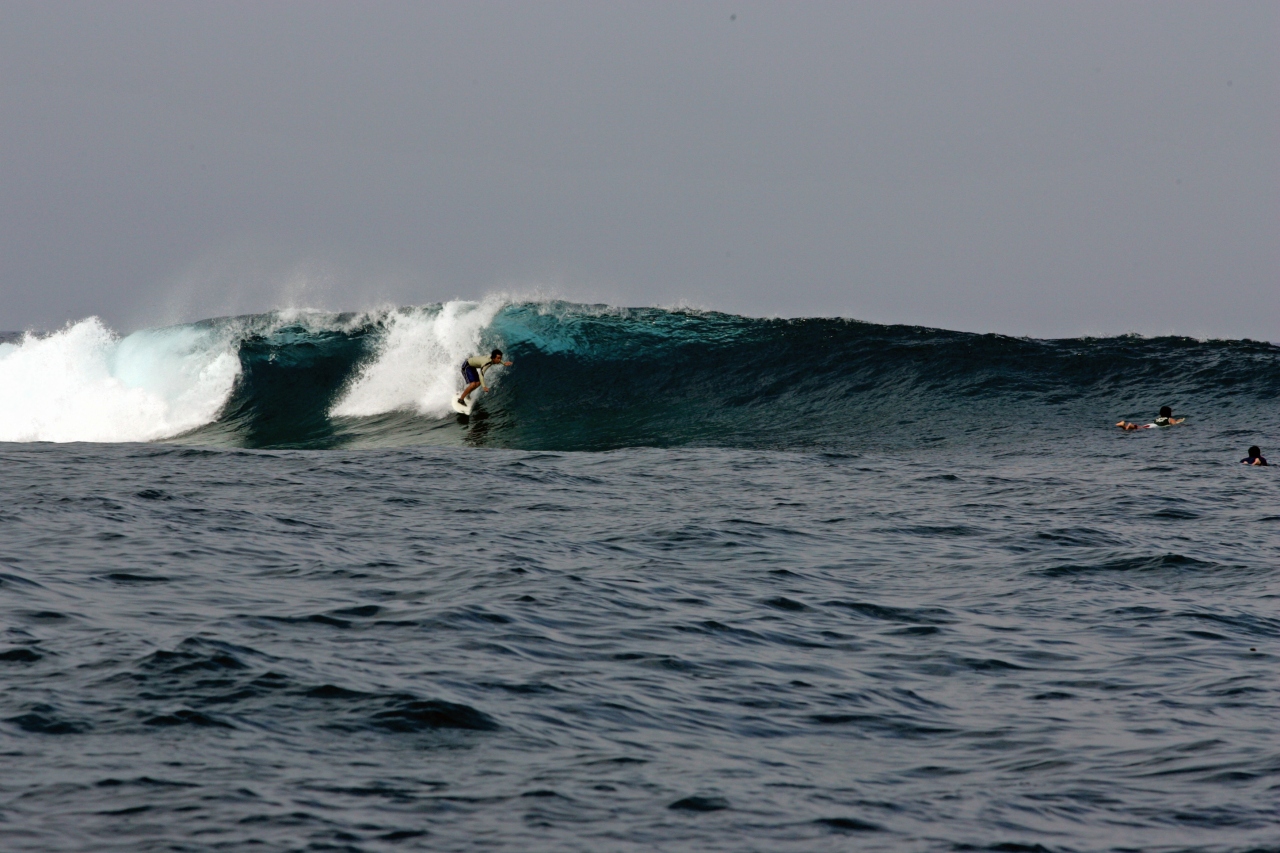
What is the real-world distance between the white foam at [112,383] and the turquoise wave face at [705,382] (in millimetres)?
815

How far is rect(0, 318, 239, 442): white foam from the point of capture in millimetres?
23109

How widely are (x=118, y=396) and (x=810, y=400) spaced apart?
13287 mm

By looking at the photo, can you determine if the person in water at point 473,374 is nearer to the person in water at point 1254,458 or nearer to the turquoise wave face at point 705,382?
the turquoise wave face at point 705,382

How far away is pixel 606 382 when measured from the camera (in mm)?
22812

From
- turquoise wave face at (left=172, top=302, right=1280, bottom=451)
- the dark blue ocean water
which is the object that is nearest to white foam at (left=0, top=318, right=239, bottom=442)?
turquoise wave face at (left=172, top=302, right=1280, bottom=451)

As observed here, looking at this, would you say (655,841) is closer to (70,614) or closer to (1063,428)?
(70,614)

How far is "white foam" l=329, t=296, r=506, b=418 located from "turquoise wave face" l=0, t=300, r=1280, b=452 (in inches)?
1.6

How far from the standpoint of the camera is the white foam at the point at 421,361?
22.4 meters

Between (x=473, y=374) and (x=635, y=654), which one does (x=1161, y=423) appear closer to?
(x=473, y=374)

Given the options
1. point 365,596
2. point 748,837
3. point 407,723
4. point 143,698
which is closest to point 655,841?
point 748,837

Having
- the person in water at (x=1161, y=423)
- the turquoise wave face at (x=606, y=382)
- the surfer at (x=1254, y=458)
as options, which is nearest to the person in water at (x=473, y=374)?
the turquoise wave face at (x=606, y=382)

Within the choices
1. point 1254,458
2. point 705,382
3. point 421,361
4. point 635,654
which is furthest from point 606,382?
point 635,654

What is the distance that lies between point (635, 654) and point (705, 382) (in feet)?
51.2

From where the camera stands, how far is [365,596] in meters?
8.34
